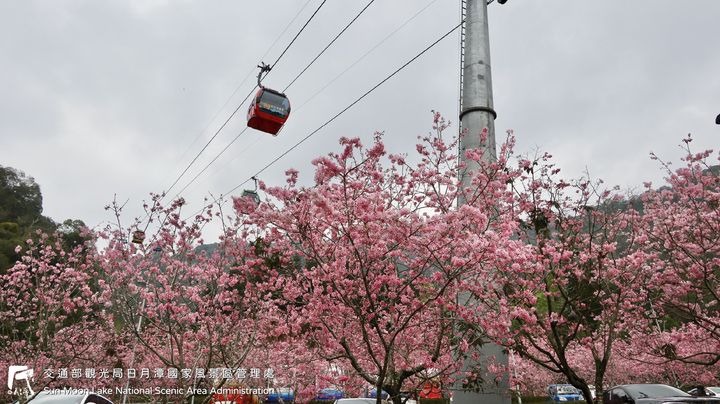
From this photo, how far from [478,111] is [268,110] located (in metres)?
5.35

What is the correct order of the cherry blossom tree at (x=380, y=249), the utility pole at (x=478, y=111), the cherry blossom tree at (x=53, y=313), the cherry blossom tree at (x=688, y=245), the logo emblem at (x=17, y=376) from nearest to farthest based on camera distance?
the cherry blossom tree at (x=380, y=249) → the utility pole at (x=478, y=111) → the cherry blossom tree at (x=688, y=245) → the logo emblem at (x=17, y=376) → the cherry blossom tree at (x=53, y=313)

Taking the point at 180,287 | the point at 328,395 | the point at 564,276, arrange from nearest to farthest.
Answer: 1. the point at 564,276
2. the point at 180,287
3. the point at 328,395

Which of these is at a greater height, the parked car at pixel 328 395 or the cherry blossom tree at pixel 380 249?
the cherry blossom tree at pixel 380 249

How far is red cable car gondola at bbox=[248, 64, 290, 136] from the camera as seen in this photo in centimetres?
1119

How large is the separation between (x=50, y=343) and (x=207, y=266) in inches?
220

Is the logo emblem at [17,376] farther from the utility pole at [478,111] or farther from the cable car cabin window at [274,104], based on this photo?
the utility pole at [478,111]

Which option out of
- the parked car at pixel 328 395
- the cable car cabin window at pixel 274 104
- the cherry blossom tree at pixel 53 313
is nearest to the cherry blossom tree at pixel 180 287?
the cherry blossom tree at pixel 53 313

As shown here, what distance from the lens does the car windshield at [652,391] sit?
439 inches

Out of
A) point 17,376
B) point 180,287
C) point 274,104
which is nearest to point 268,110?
point 274,104

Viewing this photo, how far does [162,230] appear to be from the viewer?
1051 centimetres

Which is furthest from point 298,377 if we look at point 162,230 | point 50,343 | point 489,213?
point 489,213

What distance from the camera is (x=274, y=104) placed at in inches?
446

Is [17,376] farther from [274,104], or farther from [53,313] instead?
[274,104]

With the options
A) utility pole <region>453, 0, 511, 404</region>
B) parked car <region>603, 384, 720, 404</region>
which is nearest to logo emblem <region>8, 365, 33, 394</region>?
utility pole <region>453, 0, 511, 404</region>
